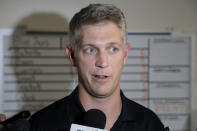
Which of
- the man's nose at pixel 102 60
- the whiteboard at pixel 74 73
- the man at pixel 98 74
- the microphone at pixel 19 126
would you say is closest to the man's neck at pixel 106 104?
the man at pixel 98 74

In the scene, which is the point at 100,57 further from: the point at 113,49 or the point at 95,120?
the point at 95,120

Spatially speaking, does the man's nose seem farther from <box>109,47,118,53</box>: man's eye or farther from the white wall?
the white wall

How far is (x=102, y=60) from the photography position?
2.96 ft

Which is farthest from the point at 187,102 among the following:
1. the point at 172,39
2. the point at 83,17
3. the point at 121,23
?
the point at 83,17

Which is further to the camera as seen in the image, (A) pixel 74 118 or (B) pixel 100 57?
(A) pixel 74 118

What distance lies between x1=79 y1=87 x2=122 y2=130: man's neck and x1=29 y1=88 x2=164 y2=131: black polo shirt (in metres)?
0.02

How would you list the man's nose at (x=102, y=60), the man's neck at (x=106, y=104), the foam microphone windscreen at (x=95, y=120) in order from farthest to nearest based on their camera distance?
the man's neck at (x=106, y=104), the man's nose at (x=102, y=60), the foam microphone windscreen at (x=95, y=120)

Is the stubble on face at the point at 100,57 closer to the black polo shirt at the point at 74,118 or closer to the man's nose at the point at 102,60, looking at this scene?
the man's nose at the point at 102,60

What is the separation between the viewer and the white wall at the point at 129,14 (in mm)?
1484

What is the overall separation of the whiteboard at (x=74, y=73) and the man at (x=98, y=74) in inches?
16.6

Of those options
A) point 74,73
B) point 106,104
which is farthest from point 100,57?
point 74,73

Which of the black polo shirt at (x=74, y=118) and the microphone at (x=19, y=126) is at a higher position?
the microphone at (x=19, y=126)

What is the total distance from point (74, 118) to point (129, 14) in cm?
77

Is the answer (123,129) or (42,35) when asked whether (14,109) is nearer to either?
(42,35)
